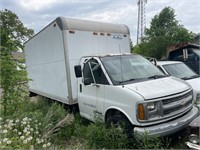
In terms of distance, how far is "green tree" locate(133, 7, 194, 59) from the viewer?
1861cm

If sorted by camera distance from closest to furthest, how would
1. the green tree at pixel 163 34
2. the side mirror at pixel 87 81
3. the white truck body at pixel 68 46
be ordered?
the side mirror at pixel 87 81
the white truck body at pixel 68 46
the green tree at pixel 163 34

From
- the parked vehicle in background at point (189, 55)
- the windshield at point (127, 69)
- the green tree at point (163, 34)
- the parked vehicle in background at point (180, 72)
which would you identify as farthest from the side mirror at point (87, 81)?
the green tree at point (163, 34)

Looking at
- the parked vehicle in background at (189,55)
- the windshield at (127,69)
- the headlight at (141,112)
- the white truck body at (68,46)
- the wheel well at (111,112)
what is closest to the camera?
the headlight at (141,112)

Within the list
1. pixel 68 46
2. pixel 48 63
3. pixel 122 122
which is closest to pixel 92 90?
pixel 122 122

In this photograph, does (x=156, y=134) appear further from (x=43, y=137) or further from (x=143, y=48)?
(x=143, y=48)

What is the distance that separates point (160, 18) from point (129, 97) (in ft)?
55.9

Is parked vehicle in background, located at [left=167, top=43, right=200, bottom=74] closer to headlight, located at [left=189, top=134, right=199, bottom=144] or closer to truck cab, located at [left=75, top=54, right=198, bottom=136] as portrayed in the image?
truck cab, located at [left=75, top=54, right=198, bottom=136]

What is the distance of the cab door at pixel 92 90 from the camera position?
197 inches

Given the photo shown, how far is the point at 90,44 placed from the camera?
6.46m

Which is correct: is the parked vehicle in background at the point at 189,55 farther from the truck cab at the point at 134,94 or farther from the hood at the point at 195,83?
the truck cab at the point at 134,94

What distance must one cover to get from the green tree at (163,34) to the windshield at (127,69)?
552 inches

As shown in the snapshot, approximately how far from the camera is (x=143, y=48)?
20062 mm

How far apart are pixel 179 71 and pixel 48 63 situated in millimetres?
4449

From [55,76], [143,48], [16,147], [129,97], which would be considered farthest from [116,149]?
[143,48]
